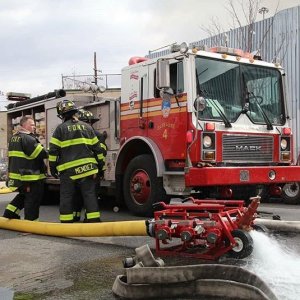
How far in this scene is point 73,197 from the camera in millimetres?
6715

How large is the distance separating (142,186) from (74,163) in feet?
4.65

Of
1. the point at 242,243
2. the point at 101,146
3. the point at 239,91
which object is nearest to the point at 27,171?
the point at 101,146

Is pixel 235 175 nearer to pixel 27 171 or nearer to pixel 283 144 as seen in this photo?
pixel 283 144

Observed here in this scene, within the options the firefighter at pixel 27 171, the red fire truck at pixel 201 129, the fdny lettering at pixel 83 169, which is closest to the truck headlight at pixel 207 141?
the red fire truck at pixel 201 129

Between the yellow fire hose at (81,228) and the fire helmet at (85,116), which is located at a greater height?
the fire helmet at (85,116)

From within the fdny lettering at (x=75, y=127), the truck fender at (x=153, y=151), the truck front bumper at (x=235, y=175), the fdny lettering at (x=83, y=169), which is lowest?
the truck front bumper at (x=235, y=175)

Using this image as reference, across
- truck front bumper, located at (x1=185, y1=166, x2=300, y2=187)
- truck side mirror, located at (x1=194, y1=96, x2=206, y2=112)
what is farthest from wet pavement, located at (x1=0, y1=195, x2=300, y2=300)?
truck side mirror, located at (x1=194, y1=96, x2=206, y2=112)

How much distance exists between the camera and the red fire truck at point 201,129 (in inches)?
271

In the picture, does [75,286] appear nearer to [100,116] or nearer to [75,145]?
[75,145]

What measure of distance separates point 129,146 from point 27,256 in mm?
3221

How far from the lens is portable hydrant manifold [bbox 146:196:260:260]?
4270 millimetres

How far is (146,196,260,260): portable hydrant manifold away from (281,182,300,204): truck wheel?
5706 mm

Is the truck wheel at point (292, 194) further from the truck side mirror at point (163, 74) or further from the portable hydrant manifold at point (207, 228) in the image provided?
the portable hydrant manifold at point (207, 228)

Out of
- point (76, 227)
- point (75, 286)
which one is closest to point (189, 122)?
point (76, 227)
